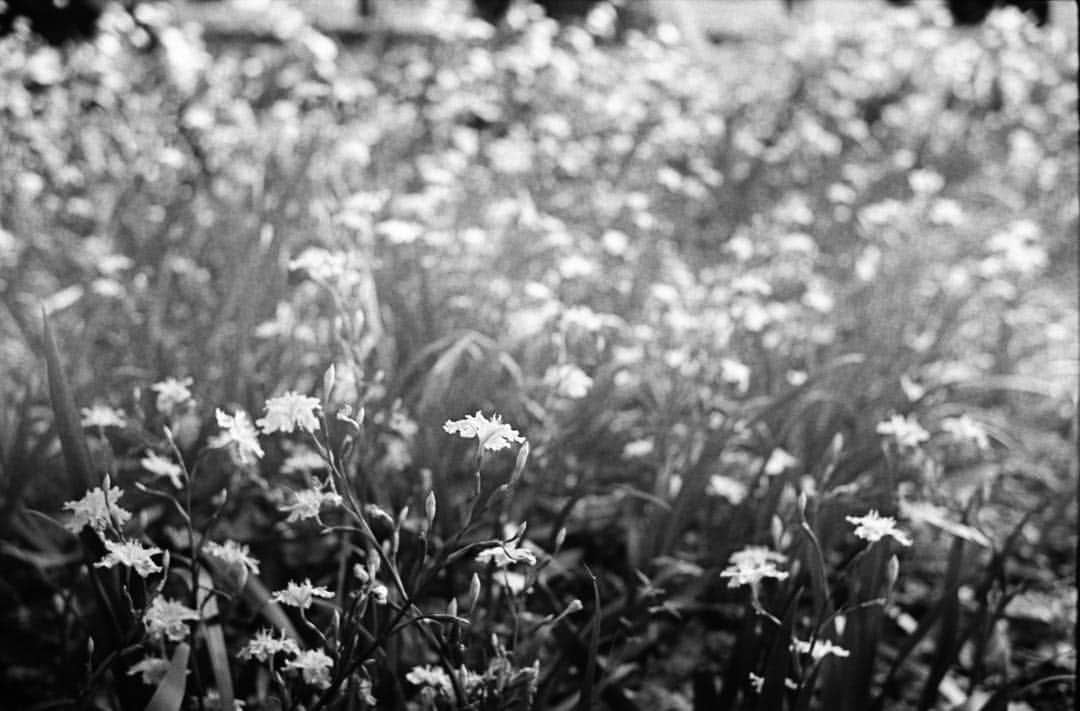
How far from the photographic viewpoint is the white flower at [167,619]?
1.29 metres

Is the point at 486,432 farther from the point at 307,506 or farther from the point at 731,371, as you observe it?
the point at 731,371

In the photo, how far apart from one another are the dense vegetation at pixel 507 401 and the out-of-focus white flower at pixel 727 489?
0.01 m

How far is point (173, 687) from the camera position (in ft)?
4.20

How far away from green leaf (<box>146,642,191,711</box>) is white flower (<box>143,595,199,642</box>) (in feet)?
0.07

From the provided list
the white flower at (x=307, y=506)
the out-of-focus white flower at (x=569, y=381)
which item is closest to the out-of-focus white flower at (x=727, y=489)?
the out-of-focus white flower at (x=569, y=381)

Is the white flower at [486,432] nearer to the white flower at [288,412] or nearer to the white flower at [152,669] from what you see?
the white flower at [288,412]

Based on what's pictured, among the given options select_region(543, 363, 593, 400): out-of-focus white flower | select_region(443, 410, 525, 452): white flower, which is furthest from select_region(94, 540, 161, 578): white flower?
select_region(543, 363, 593, 400): out-of-focus white flower

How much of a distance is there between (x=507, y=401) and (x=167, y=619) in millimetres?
1087

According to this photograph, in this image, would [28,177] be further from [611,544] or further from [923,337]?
[923,337]

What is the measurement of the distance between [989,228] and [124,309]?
2.83 meters

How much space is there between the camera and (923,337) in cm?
303

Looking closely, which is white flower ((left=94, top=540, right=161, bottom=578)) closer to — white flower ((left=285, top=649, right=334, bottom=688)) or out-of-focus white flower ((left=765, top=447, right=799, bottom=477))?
white flower ((left=285, top=649, right=334, bottom=688))

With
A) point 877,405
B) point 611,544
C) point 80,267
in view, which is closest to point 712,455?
point 611,544

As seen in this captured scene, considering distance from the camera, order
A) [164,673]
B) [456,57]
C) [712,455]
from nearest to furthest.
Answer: [164,673]
[712,455]
[456,57]
